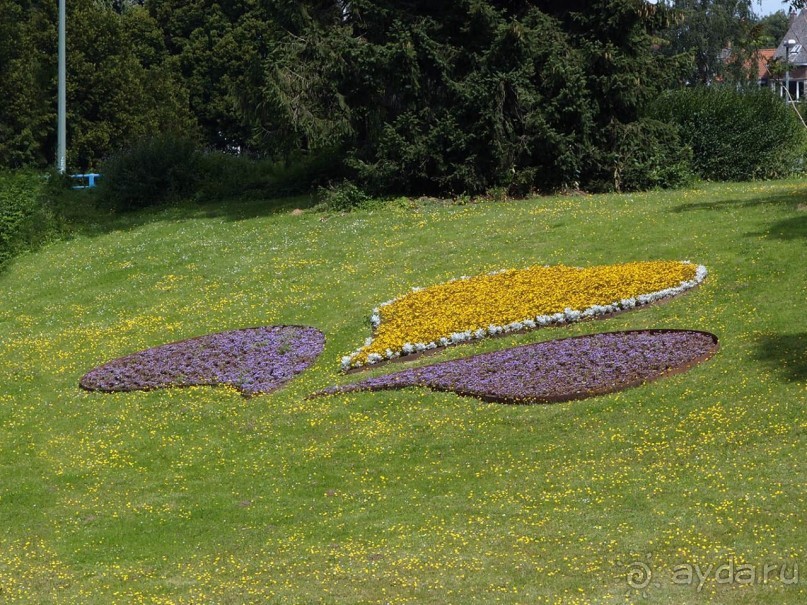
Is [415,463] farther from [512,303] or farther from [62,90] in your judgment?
[62,90]

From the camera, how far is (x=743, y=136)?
28.6 meters

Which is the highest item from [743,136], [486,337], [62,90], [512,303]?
[62,90]

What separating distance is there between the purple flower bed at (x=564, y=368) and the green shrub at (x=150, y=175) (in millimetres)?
18282

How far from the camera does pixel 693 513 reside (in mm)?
9125

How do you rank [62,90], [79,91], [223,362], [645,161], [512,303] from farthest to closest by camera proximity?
1. [79,91]
2. [62,90]
3. [645,161]
4. [512,303]
5. [223,362]

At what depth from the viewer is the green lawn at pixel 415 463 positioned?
873 cm

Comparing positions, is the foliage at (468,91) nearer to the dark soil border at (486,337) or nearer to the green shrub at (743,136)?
the green shrub at (743,136)

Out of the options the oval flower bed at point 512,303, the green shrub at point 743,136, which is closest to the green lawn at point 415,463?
the oval flower bed at point 512,303

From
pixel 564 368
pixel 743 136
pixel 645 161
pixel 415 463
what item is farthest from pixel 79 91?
pixel 415 463

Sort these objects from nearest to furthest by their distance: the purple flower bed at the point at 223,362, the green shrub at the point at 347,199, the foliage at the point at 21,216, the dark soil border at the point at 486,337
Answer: the dark soil border at the point at 486,337, the purple flower bed at the point at 223,362, the foliage at the point at 21,216, the green shrub at the point at 347,199

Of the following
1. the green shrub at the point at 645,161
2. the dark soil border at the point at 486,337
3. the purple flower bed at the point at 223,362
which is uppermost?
the green shrub at the point at 645,161

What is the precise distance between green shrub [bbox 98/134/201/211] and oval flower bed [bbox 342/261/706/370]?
15.4 metres

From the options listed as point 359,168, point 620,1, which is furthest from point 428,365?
point 620,1

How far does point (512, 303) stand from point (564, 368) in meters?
3.09
